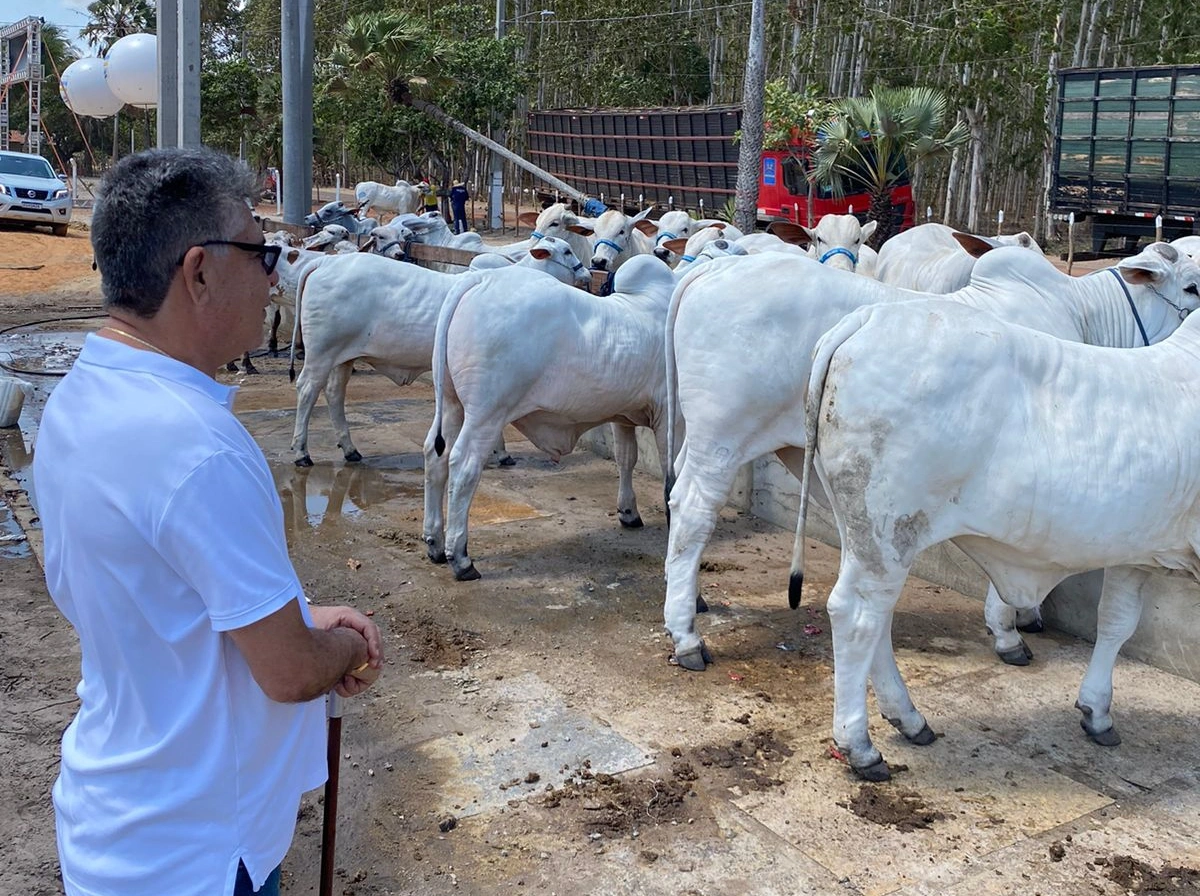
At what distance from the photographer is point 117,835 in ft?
6.27

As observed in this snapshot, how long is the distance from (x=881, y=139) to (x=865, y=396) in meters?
14.7

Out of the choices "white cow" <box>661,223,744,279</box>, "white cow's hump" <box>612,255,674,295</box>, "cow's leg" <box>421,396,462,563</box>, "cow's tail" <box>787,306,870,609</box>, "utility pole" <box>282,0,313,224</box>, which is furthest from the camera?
"utility pole" <box>282,0,313,224</box>

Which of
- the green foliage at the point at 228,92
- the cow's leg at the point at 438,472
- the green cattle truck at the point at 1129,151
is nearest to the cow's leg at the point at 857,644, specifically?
the cow's leg at the point at 438,472

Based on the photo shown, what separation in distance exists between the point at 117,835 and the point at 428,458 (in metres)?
5.01

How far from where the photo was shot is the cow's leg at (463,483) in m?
6.41

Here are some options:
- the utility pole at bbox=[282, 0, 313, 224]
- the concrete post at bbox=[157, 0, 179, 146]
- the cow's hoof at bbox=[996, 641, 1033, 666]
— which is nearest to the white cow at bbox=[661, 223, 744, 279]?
the cow's hoof at bbox=[996, 641, 1033, 666]

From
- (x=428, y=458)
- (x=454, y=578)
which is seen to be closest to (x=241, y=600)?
(x=454, y=578)

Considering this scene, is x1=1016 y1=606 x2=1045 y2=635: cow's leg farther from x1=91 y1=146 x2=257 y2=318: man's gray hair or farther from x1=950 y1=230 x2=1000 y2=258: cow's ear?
x1=91 y1=146 x2=257 y2=318: man's gray hair

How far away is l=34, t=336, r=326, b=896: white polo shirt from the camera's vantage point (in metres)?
1.81

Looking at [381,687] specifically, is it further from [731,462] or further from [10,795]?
[731,462]

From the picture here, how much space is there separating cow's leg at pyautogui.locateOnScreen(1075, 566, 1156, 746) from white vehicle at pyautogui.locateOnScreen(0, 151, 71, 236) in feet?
79.1

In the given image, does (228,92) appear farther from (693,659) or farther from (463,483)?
(693,659)

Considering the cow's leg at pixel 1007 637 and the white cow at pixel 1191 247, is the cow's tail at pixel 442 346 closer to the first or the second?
the cow's leg at pixel 1007 637

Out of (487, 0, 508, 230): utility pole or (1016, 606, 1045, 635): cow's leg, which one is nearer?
(1016, 606, 1045, 635): cow's leg
